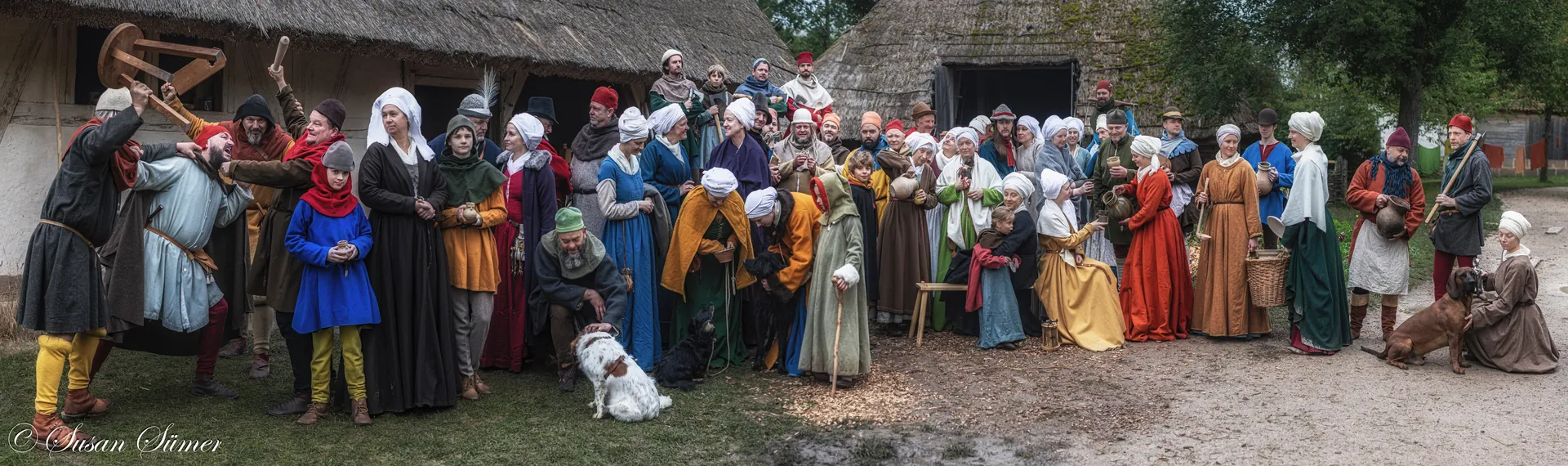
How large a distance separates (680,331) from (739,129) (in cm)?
125

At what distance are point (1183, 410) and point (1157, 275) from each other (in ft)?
6.17

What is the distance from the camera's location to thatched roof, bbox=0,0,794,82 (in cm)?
Result: 724

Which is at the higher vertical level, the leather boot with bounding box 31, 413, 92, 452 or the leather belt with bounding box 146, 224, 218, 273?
the leather belt with bounding box 146, 224, 218, 273

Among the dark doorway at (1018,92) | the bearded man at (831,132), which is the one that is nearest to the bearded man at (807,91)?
the bearded man at (831,132)

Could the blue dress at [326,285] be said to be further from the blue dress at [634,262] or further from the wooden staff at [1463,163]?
the wooden staff at [1463,163]

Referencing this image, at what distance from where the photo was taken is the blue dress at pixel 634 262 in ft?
19.4

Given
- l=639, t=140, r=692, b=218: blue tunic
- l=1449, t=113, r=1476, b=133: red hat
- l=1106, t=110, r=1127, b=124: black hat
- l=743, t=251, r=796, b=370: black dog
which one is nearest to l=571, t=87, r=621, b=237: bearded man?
l=639, t=140, r=692, b=218: blue tunic

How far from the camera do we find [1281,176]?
24.7ft

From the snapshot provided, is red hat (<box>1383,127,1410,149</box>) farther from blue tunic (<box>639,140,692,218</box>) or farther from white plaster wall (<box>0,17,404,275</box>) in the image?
white plaster wall (<box>0,17,404,275</box>)

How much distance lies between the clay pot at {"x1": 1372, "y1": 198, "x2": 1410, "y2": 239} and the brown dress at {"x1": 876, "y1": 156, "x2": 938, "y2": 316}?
106 inches

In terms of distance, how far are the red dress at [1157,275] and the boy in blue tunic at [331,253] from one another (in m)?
4.69

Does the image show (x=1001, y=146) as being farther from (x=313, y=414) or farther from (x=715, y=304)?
(x=313, y=414)

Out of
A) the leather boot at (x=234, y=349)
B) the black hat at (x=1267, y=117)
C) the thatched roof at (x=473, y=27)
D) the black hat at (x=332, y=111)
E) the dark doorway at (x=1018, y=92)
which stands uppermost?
the dark doorway at (x=1018, y=92)

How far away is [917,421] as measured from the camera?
203 inches
